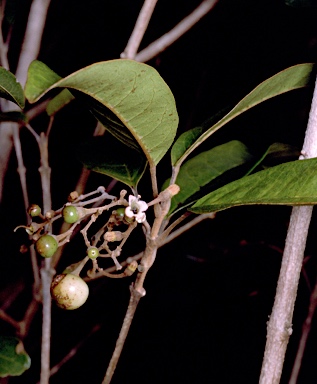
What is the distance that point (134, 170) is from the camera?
706 millimetres

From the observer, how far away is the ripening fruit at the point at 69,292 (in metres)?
0.60

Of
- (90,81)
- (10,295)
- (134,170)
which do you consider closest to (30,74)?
(90,81)

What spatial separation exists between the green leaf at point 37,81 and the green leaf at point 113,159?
0.25 m

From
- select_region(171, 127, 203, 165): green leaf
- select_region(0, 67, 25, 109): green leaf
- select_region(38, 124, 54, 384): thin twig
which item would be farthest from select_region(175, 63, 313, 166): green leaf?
select_region(38, 124, 54, 384): thin twig

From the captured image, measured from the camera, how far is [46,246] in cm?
58

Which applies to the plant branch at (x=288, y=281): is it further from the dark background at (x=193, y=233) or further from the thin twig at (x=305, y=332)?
the dark background at (x=193, y=233)

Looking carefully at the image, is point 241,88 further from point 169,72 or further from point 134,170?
point 134,170

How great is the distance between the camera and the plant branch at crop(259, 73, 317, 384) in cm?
55

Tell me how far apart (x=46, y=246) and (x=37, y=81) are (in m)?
0.25

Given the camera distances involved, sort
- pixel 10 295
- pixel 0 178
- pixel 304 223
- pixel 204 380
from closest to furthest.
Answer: pixel 304 223, pixel 0 178, pixel 10 295, pixel 204 380

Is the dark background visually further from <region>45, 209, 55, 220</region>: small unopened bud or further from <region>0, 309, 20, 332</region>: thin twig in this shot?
<region>45, 209, 55, 220</region>: small unopened bud

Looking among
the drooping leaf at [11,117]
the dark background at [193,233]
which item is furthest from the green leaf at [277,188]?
the dark background at [193,233]

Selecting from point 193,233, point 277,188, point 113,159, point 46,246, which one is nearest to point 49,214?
point 46,246

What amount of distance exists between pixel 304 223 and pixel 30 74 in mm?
383
